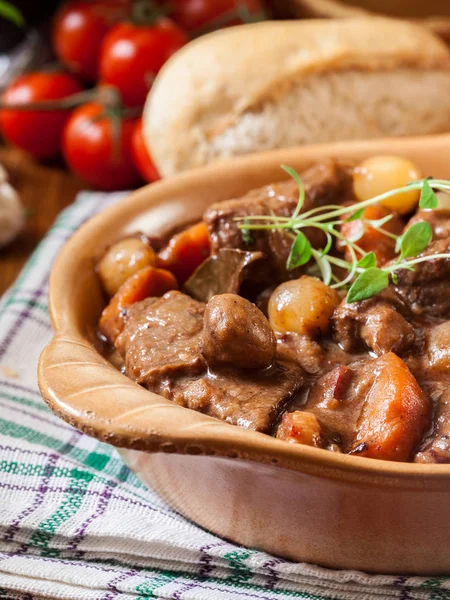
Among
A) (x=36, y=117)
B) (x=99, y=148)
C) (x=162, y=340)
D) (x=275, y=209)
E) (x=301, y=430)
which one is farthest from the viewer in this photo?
(x=36, y=117)

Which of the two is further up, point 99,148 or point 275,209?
point 275,209

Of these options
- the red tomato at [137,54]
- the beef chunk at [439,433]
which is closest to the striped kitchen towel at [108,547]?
the beef chunk at [439,433]

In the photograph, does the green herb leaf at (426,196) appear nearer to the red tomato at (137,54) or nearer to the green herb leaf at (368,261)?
the green herb leaf at (368,261)

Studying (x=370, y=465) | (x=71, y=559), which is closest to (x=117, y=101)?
(x=71, y=559)

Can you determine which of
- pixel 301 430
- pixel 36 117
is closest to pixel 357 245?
pixel 301 430

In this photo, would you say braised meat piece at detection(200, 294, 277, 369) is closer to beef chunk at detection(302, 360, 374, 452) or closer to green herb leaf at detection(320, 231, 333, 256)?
beef chunk at detection(302, 360, 374, 452)

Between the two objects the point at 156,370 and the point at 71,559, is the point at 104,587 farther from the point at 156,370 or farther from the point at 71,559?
the point at 156,370

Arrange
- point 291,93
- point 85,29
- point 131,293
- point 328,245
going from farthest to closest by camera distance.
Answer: point 85,29 < point 291,93 < point 131,293 < point 328,245

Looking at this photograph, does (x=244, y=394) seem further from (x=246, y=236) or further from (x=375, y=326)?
(x=246, y=236)
